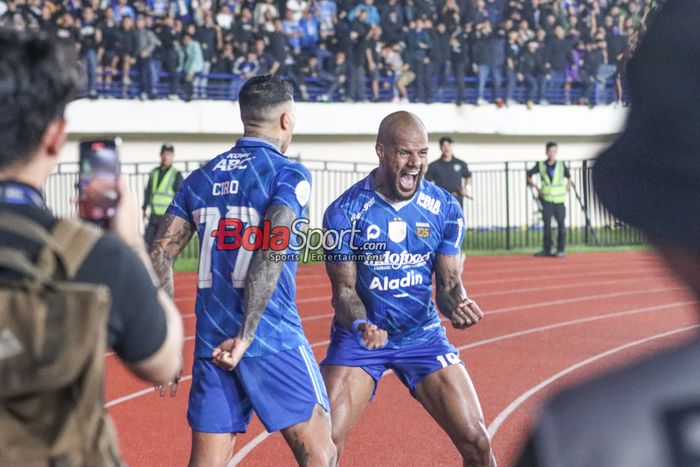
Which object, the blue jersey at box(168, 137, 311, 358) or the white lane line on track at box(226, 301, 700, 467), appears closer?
the blue jersey at box(168, 137, 311, 358)

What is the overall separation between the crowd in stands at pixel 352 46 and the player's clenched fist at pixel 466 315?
679 inches

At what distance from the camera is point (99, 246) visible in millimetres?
1943

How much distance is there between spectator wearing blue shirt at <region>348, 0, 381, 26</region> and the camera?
25.9 metres

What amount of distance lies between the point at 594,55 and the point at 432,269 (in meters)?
24.7

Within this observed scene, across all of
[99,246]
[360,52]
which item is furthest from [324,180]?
[99,246]

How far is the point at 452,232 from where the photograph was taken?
5488mm

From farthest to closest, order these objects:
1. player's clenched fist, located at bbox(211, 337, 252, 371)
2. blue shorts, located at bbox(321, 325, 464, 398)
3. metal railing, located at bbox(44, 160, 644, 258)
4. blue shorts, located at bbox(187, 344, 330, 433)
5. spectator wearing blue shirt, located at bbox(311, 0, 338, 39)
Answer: spectator wearing blue shirt, located at bbox(311, 0, 338, 39)
metal railing, located at bbox(44, 160, 644, 258)
blue shorts, located at bbox(321, 325, 464, 398)
blue shorts, located at bbox(187, 344, 330, 433)
player's clenched fist, located at bbox(211, 337, 252, 371)

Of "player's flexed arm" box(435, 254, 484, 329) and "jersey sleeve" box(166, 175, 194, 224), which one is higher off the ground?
"jersey sleeve" box(166, 175, 194, 224)

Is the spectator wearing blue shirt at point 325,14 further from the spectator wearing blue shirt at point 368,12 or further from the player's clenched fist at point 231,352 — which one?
the player's clenched fist at point 231,352

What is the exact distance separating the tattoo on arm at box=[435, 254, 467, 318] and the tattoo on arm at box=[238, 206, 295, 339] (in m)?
1.08

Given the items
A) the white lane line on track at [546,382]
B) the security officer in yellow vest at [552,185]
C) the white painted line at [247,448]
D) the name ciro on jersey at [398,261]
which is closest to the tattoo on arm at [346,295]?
the name ciro on jersey at [398,261]

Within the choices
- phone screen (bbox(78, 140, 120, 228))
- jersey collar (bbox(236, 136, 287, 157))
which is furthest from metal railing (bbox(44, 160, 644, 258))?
phone screen (bbox(78, 140, 120, 228))

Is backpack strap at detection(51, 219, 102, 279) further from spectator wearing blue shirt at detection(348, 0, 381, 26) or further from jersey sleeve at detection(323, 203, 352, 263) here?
spectator wearing blue shirt at detection(348, 0, 381, 26)

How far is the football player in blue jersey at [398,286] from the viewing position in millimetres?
5164
